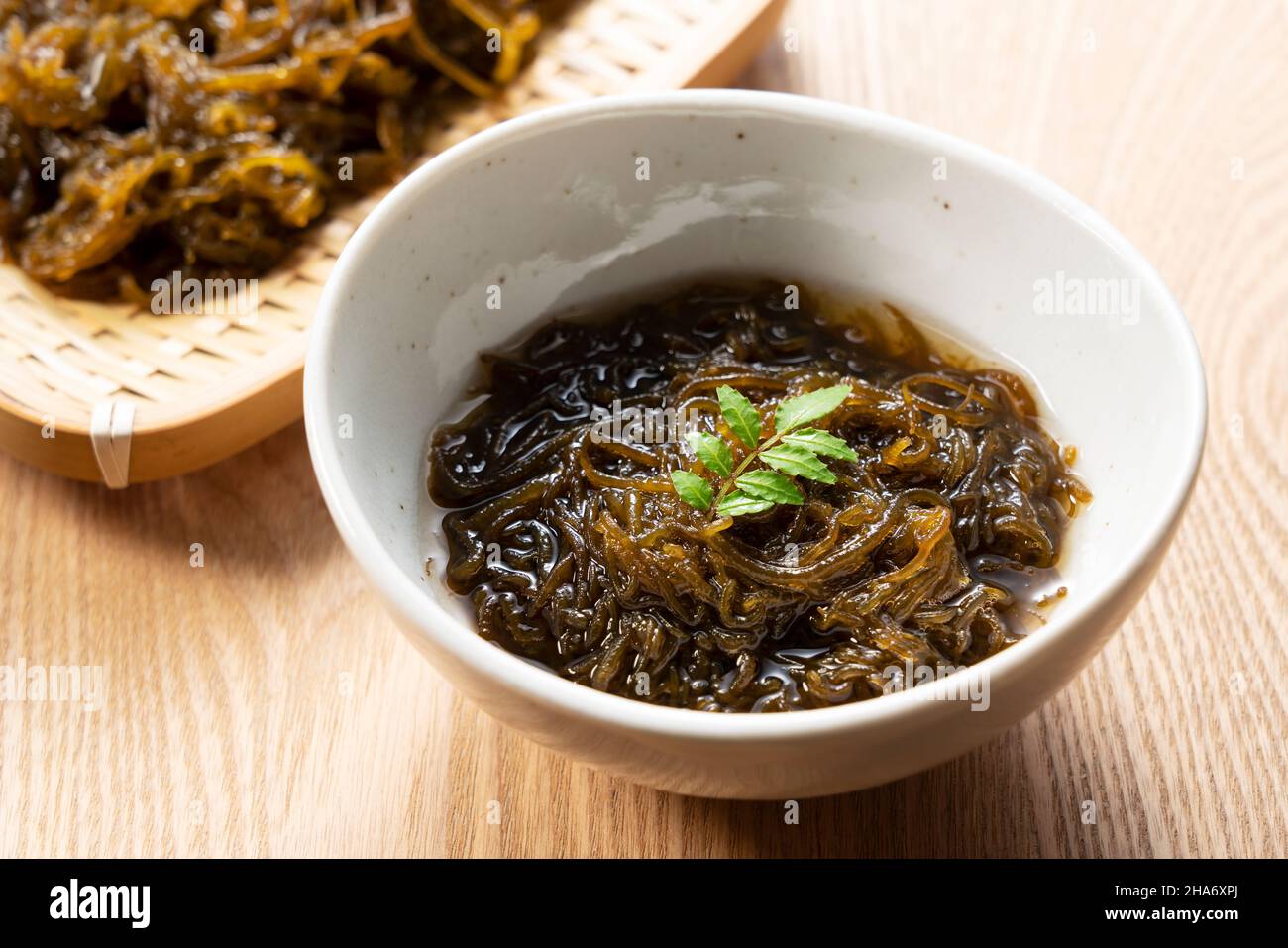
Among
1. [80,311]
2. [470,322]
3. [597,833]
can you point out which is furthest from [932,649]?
[80,311]

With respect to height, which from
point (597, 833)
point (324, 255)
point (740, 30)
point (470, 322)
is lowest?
point (597, 833)

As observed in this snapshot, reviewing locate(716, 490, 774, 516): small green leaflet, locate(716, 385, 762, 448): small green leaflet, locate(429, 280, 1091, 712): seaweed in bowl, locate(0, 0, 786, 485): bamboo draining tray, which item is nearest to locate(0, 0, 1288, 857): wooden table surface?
locate(0, 0, 786, 485): bamboo draining tray

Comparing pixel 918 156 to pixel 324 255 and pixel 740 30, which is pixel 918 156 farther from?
pixel 324 255

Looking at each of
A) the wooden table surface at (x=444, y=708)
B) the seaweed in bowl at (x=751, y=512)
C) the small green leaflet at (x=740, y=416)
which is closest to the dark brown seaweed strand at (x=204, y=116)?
the wooden table surface at (x=444, y=708)

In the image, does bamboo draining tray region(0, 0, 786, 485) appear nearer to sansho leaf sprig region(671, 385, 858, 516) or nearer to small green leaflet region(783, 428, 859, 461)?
sansho leaf sprig region(671, 385, 858, 516)

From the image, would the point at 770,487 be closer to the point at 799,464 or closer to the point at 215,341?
the point at 799,464

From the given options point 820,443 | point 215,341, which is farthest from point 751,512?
point 215,341

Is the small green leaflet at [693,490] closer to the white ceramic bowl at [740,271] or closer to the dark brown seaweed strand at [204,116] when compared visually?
the white ceramic bowl at [740,271]
